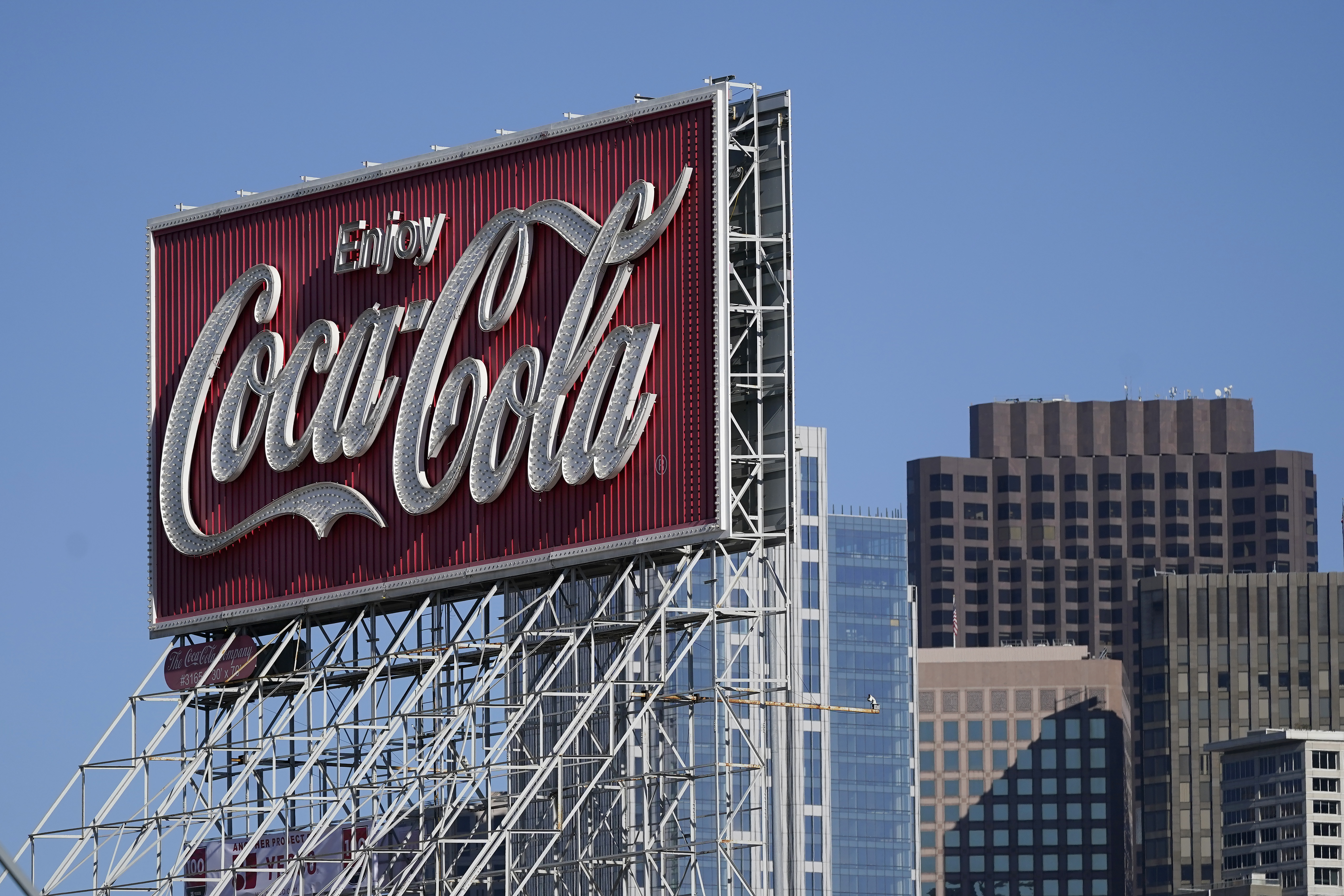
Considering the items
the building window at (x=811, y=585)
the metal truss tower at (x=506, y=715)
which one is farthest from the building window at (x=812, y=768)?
the metal truss tower at (x=506, y=715)

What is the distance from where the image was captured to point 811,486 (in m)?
186

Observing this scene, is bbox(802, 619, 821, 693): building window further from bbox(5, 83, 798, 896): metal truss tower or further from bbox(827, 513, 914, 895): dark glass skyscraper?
bbox(5, 83, 798, 896): metal truss tower

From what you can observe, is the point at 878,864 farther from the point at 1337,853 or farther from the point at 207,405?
the point at 207,405

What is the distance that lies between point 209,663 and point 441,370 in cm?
951

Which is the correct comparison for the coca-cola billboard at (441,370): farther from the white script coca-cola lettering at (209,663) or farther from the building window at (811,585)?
the building window at (811,585)

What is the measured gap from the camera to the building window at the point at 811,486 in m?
186

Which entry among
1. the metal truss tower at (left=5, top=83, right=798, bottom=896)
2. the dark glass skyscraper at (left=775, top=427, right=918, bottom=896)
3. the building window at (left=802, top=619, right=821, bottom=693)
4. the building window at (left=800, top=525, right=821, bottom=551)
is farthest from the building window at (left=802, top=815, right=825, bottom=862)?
the metal truss tower at (left=5, top=83, right=798, bottom=896)

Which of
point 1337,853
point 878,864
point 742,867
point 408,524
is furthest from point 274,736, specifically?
point 1337,853

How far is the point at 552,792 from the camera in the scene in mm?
60812

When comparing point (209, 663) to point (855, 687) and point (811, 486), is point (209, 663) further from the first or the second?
point (855, 687)

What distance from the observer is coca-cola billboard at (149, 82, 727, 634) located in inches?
2276

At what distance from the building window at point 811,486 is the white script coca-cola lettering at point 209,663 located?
395 ft

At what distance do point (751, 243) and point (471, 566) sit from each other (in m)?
9.06

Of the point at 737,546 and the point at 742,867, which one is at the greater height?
the point at 737,546
